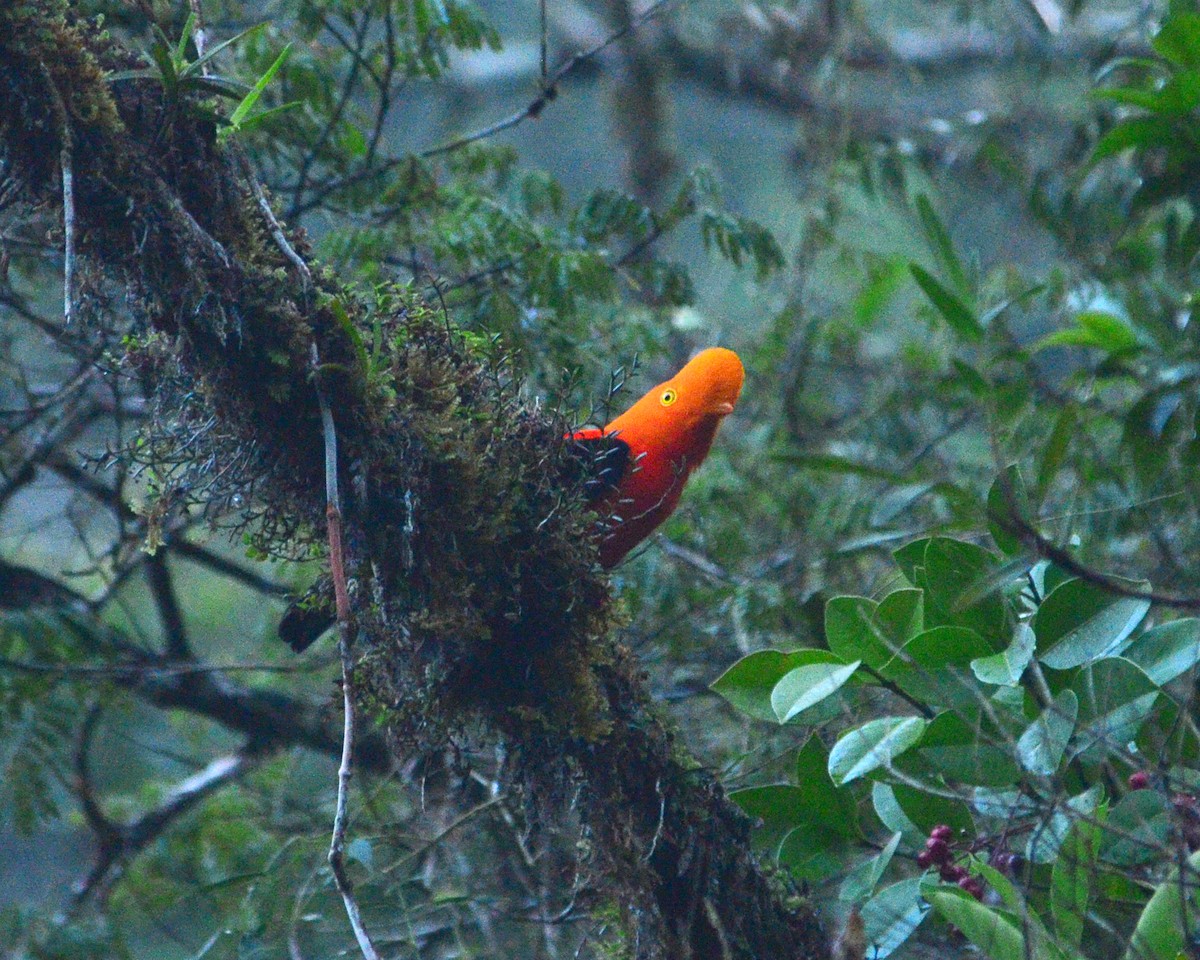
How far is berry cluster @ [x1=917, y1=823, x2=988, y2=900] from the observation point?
5.22 ft

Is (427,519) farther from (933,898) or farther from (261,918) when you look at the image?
(261,918)

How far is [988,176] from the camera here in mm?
5797

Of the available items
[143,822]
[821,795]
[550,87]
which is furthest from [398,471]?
[143,822]

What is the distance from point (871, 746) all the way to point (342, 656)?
2.52ft

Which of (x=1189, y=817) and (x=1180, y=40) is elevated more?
(x=1180, y=40)

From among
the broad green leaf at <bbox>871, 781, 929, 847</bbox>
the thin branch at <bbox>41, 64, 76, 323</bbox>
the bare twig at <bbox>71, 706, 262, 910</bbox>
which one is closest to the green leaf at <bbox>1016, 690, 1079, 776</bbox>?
the broad green leaf at <bbox>871, 781, 929, 847</bbox>

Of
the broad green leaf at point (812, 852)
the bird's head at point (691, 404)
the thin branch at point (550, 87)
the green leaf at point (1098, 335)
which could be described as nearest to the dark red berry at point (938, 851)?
the broad green leaf at point (812, 852)

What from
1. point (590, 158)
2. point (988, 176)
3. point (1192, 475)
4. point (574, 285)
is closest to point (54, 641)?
point (574, 285)

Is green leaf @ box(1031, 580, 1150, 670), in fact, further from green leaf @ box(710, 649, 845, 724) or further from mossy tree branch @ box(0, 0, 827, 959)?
mossy tree branch @ box(0, 0, 827, 959)

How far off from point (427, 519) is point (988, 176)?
4.99 m

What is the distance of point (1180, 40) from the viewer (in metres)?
2.21

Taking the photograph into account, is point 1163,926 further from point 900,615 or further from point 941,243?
point 941,243

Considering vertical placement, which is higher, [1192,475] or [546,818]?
[546,818]

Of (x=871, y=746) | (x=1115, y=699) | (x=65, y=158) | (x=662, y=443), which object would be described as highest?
(x=65, y=158)
